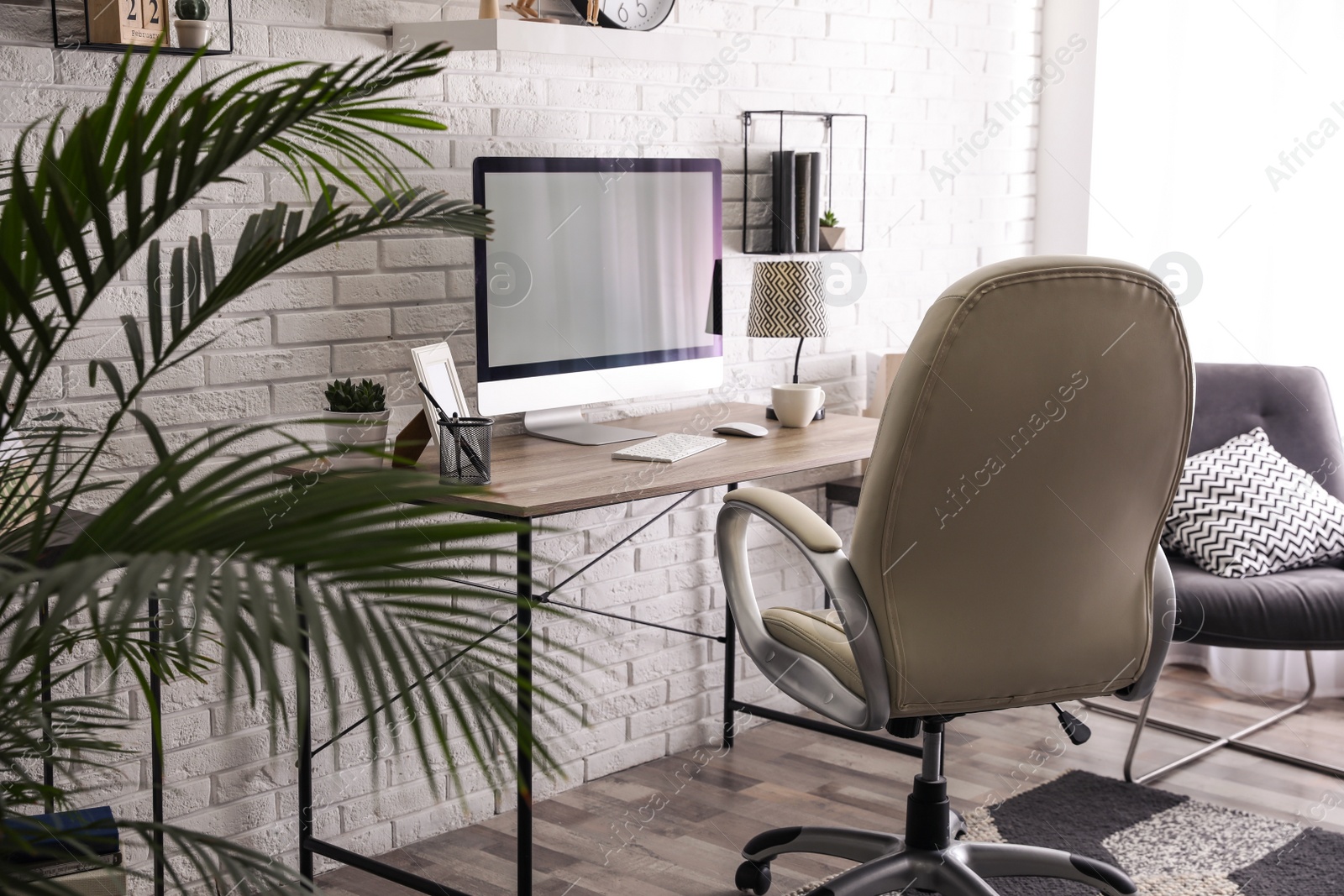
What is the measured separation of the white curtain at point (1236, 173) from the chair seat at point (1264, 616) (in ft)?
2.98

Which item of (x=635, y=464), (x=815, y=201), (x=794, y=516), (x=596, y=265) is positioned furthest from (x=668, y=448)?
(x=815, y=201)

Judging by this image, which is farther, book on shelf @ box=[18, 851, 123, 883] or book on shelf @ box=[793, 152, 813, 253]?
book on shelf @ box=[793, 152, 813, 253]

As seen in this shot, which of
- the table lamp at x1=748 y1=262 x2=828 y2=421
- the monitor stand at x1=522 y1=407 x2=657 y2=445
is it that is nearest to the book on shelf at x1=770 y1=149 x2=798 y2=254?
the table lamp at x1=748 y1=262 x2=828 y2=421

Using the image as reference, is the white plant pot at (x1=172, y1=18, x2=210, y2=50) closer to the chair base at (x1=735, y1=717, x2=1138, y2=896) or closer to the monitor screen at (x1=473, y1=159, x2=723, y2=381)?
the monitor screen at (x1=473, y1=159, x2=723, y2=381)

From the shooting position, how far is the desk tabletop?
2.01m

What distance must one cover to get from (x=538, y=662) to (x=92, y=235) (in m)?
1.18

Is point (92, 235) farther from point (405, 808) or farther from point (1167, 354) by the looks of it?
point (1167, 354)

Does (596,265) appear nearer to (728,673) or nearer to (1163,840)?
(728,673)

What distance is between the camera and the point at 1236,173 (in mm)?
3615

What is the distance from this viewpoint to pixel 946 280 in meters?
3.77

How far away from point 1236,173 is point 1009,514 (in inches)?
88.1

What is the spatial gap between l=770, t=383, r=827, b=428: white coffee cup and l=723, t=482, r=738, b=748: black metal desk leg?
408 mm

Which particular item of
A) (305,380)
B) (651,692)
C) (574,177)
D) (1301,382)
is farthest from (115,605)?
(1301,382)

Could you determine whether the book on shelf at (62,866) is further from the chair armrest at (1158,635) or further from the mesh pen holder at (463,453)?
the chair armrest at (1158,635)
